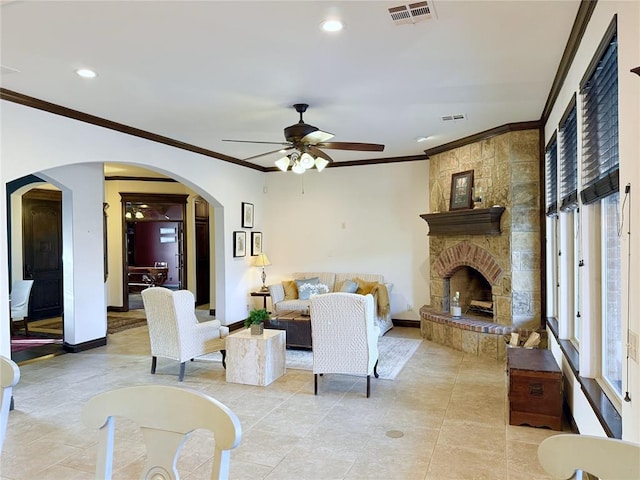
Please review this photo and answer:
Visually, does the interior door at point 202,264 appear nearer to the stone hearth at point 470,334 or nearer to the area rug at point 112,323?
the area rug at point 112,323

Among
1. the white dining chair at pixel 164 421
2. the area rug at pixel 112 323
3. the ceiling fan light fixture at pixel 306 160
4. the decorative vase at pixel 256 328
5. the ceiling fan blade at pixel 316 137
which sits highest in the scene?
the ceiling fan blade at pixel 316 137

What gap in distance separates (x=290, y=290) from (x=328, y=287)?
671mm

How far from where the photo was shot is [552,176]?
483 cm

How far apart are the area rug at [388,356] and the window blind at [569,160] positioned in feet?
8.09

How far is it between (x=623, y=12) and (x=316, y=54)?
76.2 inches

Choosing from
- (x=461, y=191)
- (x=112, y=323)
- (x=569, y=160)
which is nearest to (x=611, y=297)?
(x=569, y=160)

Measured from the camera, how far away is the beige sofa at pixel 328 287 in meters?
6.88

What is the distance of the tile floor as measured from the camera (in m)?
2.85

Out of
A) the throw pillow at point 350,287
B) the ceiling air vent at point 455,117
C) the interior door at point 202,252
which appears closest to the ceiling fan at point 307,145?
the ceiling air vent at point 455,117

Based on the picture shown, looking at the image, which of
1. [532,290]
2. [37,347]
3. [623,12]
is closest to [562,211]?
[532,290]

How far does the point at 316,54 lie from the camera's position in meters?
3.28

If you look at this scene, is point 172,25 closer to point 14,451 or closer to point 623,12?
point 623,12

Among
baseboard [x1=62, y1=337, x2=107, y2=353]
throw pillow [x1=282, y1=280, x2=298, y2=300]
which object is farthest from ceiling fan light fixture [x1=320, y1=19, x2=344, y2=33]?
baseboard [x1=62, y1=337, x2=107, y2=353]

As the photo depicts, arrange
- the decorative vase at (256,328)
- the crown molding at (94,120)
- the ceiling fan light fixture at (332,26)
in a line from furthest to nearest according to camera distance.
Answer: the decorative vase at (256,328) < the crown molding at (94,120) < the ceiling fan light fixture at (332,26)
